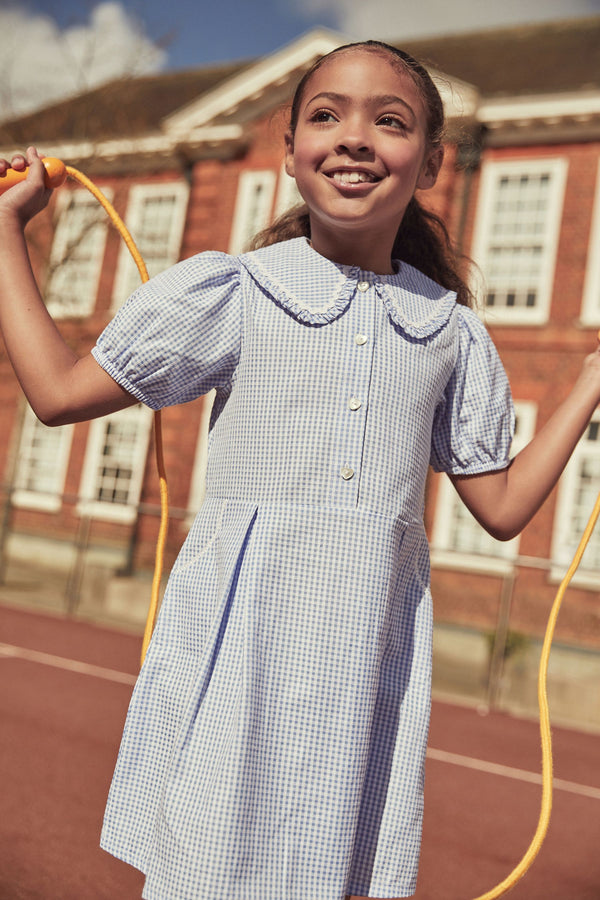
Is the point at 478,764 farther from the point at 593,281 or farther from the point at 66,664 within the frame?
the point at 593,281

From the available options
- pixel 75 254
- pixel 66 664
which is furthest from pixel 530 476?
pixel 75 254

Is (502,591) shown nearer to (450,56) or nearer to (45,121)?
(45,121)

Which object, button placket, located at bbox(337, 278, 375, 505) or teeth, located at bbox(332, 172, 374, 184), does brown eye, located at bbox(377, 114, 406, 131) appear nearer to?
teeth, located at bbox(332, 172, 374, 184)

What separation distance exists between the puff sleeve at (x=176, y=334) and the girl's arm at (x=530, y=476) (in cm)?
54

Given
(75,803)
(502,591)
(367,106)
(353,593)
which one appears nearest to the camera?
(353,593)

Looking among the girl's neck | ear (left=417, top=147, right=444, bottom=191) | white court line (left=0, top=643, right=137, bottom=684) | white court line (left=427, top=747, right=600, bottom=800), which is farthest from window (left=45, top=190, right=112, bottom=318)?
the girl's neck

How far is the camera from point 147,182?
20.1 metres

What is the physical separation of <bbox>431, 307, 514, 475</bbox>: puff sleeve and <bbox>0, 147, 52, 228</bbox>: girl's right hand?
796 millimetres

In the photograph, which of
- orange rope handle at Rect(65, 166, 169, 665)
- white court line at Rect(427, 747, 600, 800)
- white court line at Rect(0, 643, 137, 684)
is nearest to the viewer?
orange rope handle at Rect(65, 166, 169, 665)

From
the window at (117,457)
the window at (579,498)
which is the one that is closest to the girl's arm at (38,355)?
the window at (579,498)

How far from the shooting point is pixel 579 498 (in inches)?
597

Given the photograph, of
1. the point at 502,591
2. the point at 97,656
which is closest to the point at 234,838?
the point at 97,656

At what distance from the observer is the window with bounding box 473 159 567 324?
16.0 m

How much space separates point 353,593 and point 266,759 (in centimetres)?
29
